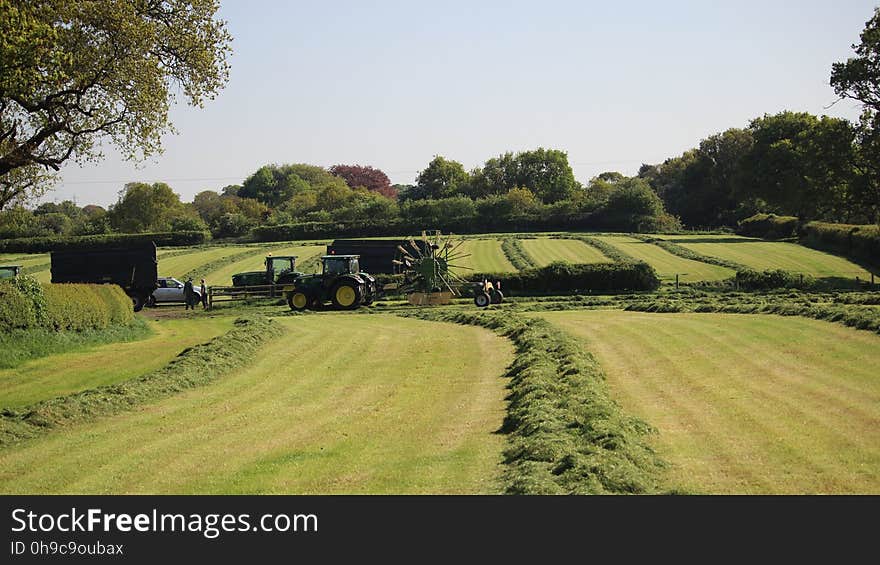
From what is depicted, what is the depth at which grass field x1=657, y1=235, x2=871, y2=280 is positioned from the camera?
53.7 metres

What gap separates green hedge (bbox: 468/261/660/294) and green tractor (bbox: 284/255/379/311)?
31.5ft

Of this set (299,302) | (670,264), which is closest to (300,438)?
(299,302)

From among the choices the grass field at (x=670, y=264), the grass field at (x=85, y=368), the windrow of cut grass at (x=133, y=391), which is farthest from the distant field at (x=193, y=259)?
the windrow of cut grass at (x=133, y=391)

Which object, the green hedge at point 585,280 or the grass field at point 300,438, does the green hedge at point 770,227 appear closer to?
the green hedge at point 585,280

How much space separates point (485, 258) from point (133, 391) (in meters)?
47.0

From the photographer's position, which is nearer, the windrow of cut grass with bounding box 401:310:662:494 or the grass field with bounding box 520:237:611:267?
the windrow of cut grass with bounding box 401:310:662:494

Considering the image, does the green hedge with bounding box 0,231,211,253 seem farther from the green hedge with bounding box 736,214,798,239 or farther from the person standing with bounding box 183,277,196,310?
the green hedge with bounding box 736,214,798,239

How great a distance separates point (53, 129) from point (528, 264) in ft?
126

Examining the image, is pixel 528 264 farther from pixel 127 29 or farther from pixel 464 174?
pixel 464 174

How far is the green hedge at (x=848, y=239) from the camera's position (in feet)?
186

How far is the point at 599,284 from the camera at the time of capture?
47.2 m

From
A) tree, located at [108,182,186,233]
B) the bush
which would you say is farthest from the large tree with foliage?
tree, located at [108,182,186,233]

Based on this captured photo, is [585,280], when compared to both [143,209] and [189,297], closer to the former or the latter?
[189,297]

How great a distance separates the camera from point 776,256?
198 feet
